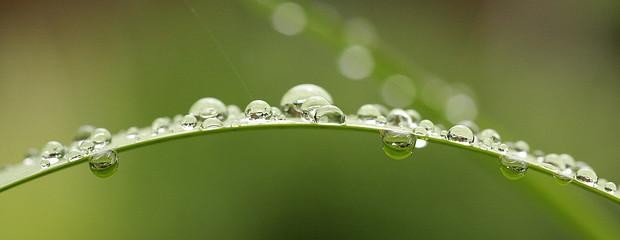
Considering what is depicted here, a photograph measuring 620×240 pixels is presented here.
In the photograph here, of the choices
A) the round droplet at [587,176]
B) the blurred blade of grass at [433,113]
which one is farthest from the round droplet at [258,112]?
the blurred blade of grass at [433,113]

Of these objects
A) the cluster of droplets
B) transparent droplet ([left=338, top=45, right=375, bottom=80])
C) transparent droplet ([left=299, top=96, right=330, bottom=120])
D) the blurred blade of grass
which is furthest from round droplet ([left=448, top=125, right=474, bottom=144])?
transparent droplet ([left=338, top=45, right=375, bottom=80])

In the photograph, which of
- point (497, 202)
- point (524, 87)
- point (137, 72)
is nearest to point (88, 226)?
point (137, 72)

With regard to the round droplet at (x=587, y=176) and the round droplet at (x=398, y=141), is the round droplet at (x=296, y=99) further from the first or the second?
the round droplet at (x=587, y=176)

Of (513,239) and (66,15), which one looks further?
(66,15)

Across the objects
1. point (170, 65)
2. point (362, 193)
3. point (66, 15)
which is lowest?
point (362, 193)

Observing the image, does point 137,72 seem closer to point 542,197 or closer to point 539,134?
point 539,134

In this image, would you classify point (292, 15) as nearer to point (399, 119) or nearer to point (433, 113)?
point (433, 113)
